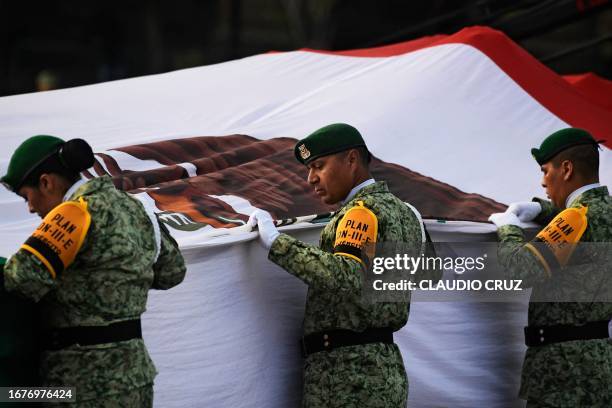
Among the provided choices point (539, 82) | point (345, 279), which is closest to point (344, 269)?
point (345, 279)

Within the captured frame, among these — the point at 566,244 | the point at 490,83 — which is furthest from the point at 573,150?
the point at 490,83

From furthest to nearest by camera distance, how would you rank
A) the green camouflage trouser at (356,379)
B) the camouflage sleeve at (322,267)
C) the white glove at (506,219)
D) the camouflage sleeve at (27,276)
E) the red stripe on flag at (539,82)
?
the red stripe on flag at (539,82) → the white glove at (506,219) → the green camouflage trouser at (356,379) → the camouflage sleeve at (322,267) → the camouflage sleeve at (27,276)

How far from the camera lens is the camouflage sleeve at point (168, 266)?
2457 millimetres

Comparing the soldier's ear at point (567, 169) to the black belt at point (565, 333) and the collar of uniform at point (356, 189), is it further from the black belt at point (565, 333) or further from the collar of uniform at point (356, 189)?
the collar of uniform at point (356, 189)

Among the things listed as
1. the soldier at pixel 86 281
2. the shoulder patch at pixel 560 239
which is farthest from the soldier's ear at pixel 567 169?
the soldier at pixel 86 281

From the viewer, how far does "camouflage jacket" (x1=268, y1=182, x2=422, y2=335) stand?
246cm

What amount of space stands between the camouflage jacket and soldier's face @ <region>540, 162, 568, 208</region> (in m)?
0.53

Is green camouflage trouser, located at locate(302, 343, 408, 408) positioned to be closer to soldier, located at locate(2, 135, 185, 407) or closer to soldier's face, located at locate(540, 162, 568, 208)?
soldier, located at locate(2, 135, 185, 407)

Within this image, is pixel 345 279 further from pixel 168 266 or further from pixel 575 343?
pixel 575 343

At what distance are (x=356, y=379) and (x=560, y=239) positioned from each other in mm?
768

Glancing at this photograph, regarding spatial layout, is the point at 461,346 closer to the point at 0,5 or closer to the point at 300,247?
the point at 300,247

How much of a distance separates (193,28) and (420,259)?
8898 mm

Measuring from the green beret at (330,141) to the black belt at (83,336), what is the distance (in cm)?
75

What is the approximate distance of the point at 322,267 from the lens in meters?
2.46
